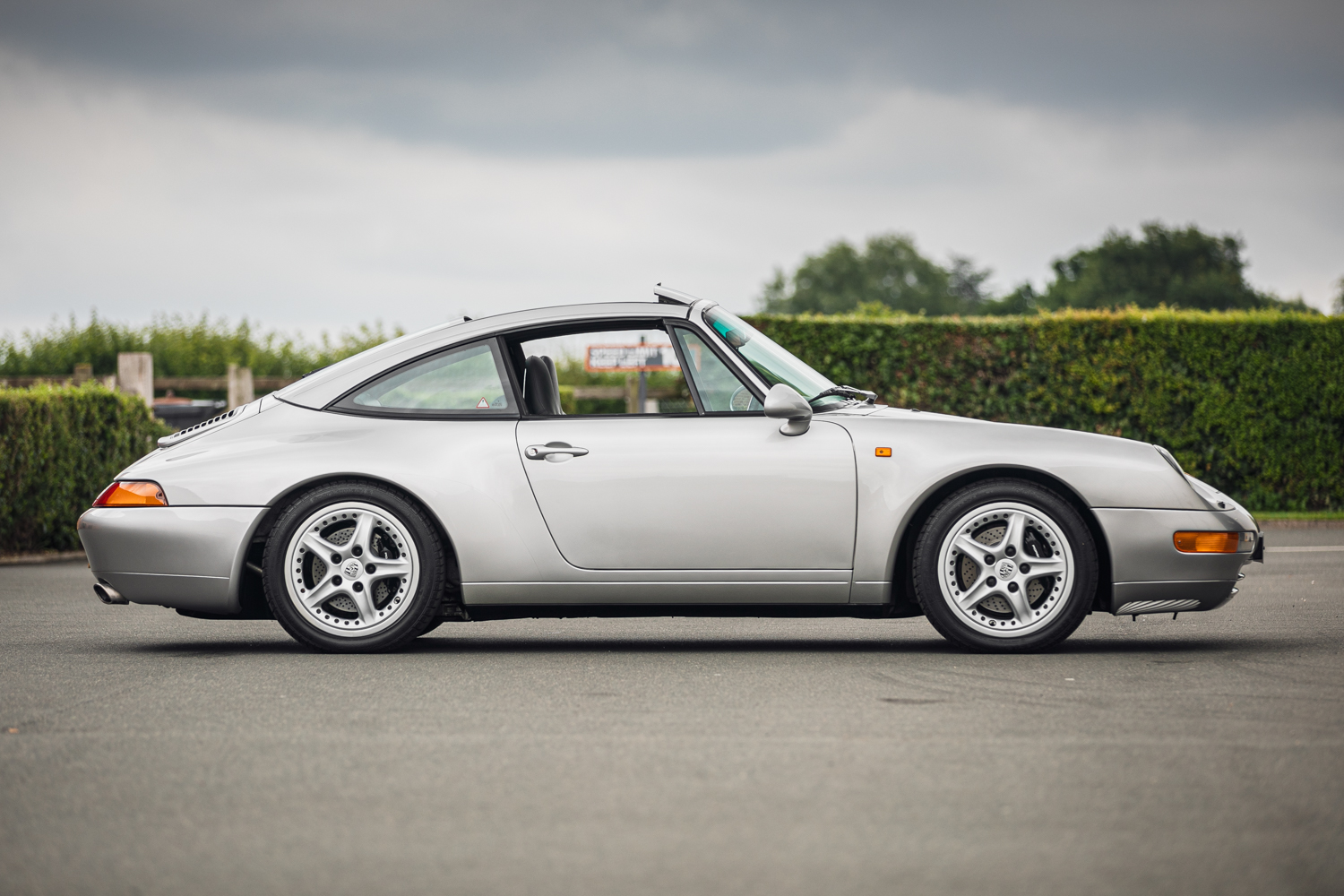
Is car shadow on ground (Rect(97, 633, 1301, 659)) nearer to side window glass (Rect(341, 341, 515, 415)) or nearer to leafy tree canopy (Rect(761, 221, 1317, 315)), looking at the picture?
side window glass (Rect(341, 341, 515, 415))

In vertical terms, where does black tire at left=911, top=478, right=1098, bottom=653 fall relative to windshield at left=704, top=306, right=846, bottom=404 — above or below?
below

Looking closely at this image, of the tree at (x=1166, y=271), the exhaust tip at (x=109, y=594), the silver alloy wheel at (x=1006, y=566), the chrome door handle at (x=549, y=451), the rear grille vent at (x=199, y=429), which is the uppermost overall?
the tree at (x=1166, y=271)

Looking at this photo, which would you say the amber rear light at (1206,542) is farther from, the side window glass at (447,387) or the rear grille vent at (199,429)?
the rear grille vent at (199,429)

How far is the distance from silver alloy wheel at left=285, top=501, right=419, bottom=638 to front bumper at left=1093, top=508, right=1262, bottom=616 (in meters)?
3.06

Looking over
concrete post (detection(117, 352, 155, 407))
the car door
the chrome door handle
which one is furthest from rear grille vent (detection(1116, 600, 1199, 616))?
concrete post (detection(117, 352, 155, 407))

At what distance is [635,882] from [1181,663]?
380 cm

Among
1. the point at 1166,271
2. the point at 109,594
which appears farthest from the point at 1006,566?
the point at 1166,271

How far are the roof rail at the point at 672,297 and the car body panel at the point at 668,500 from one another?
5.1 inches

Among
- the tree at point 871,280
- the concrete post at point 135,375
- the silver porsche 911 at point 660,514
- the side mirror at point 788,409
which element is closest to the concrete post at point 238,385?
the concrete post at point 135,375

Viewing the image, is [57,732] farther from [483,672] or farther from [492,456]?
[492,456]

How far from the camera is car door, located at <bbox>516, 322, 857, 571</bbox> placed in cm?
633

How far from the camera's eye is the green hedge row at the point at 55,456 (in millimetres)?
13461

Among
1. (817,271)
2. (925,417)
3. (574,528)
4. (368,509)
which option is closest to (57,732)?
(368,509)

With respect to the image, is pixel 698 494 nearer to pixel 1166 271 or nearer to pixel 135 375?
pixel 135 375
